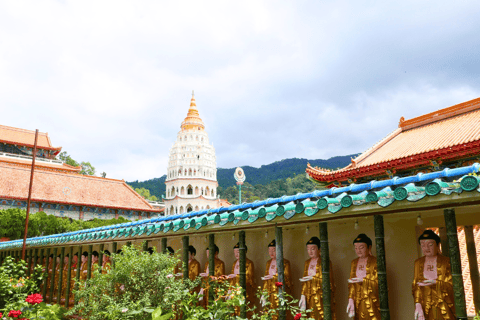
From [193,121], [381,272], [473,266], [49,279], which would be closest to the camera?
[381,272]

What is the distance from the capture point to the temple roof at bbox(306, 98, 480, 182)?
12.3 metres

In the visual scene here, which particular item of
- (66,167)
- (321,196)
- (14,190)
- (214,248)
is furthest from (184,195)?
(321,196)

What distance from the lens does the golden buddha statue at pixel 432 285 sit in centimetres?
625

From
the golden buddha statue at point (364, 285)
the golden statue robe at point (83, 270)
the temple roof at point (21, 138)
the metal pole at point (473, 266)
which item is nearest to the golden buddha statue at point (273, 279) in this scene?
the golden buddha statue at point (364, 285)

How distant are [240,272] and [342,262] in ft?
7.17

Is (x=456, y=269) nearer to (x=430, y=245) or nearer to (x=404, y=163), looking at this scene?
(x=430, y=245)

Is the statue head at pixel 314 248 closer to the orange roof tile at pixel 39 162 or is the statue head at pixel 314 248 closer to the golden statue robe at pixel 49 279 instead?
the golden statue robe at pixel 49 279

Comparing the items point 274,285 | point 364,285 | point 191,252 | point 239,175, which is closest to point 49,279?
point 191,252

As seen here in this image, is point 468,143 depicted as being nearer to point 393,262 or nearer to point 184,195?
point 393,262

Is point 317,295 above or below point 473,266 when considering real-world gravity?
below

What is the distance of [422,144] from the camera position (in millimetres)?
15344

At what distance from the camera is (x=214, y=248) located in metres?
10.1

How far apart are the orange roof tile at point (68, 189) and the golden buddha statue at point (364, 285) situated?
115 ft

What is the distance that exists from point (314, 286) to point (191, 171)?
48634 millimetres
